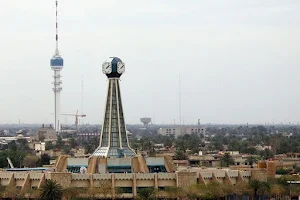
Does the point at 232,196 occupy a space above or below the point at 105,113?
below

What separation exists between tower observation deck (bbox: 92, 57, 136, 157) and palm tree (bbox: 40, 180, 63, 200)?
14.6 metres

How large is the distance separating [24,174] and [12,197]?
4.02m

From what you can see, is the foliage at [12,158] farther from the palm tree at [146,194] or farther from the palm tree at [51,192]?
the palm tree at [146,194]

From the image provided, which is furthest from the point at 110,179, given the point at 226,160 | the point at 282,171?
the point at 226,160

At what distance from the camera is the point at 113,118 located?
304ft

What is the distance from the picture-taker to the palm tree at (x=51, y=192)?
75812 mm

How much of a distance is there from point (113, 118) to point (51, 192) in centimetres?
1803

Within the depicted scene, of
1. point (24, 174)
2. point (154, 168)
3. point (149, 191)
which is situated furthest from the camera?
point (154, 168)

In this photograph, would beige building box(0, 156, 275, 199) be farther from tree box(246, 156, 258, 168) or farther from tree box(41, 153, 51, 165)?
tree box(41, 153, 51, 165)

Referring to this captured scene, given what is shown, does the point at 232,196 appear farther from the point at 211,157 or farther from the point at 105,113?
the point at 211,157

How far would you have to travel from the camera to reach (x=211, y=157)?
131 metres

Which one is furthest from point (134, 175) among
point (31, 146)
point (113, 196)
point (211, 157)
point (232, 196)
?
point (31, 146)

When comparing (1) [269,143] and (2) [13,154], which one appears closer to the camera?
(2) [13,154]

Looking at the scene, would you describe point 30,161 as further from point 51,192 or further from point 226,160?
point 51,192
